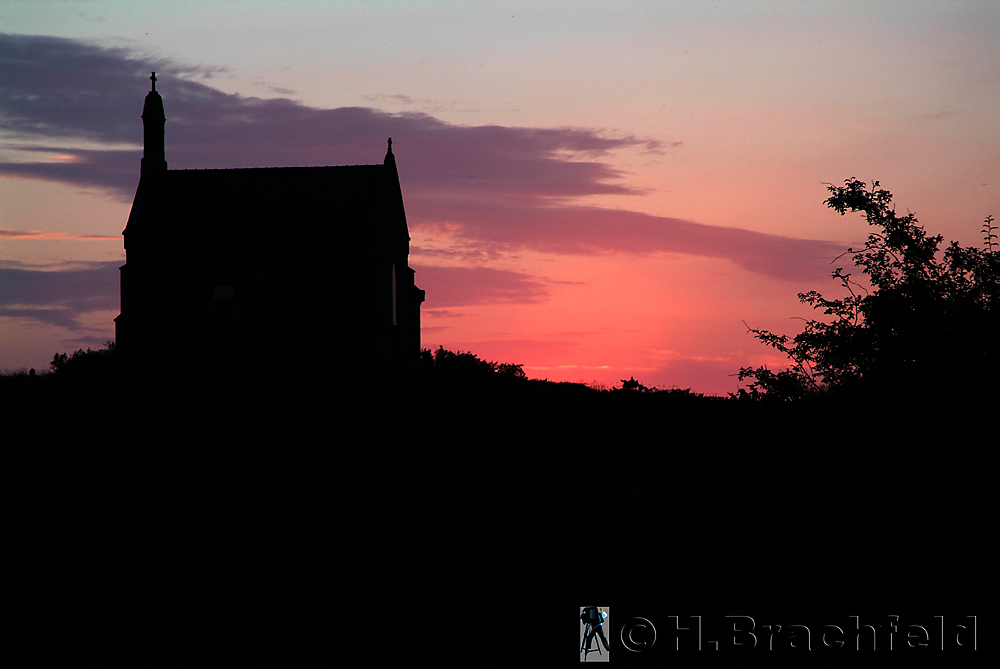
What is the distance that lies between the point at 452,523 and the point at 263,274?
76.3 ft

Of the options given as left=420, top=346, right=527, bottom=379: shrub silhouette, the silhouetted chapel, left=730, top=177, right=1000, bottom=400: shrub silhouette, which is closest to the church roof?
the silhouetted chapel

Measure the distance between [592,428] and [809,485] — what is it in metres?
6.68

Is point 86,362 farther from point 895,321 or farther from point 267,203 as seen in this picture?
point 895,321

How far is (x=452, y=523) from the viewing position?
63.0 ft

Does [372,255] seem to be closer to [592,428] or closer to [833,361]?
[592,428]

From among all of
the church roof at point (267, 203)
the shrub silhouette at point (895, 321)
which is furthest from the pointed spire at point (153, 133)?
the shrub silhouette at point (895, 321)

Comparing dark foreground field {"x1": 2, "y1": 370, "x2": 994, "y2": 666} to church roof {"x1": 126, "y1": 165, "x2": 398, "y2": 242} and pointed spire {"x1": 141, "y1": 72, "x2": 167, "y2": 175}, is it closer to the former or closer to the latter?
church roof {"x1": 126, "y1": 165, "x2": 398, "y2": 242}

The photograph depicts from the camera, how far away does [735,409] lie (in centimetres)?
2892

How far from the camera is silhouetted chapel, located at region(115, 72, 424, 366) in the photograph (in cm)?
3919

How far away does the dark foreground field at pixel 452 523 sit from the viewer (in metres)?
15.0
